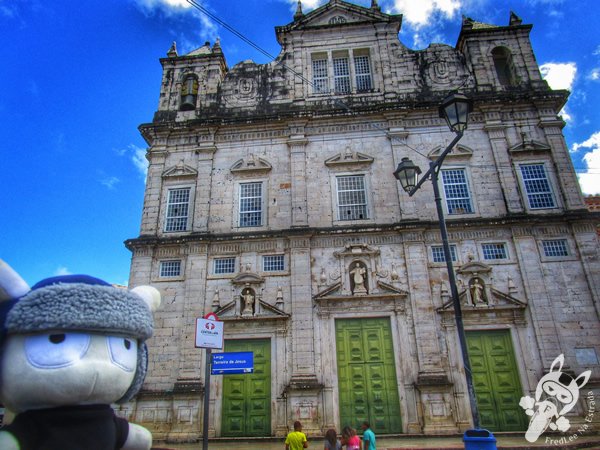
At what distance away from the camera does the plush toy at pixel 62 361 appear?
3414 mm

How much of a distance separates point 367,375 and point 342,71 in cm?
1263

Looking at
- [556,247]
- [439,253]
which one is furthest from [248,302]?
[556,247]

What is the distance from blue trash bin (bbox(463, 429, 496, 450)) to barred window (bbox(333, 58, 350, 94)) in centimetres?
1414

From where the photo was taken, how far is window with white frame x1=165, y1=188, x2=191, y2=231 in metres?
15.8

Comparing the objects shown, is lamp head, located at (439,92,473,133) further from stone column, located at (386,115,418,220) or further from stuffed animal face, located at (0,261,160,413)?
stuffed animal face, located at (0,261,160,413)

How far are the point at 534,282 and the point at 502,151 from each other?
5138 mm

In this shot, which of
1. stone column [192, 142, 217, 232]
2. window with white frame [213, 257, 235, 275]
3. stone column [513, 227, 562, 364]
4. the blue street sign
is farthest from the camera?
stone column [192, 142, 217, 232]

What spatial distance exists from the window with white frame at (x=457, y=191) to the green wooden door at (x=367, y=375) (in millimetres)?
5030

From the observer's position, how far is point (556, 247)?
14.0 metres

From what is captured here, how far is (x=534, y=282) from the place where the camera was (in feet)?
44.4

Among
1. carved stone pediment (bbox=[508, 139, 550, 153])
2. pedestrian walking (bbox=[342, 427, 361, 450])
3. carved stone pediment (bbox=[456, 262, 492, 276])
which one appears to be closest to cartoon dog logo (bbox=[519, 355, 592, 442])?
carved stone pediment (bbox=[456, 262, 492, 276])

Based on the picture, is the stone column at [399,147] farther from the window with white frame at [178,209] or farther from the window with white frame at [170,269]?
the window with white frame at [170,269]

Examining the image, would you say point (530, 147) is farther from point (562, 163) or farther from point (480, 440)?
point (480, 440)

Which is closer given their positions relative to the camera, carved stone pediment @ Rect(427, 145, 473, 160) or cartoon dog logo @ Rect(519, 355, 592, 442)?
cartoon dog logo @ Rect(519, 355, 592, 442)
